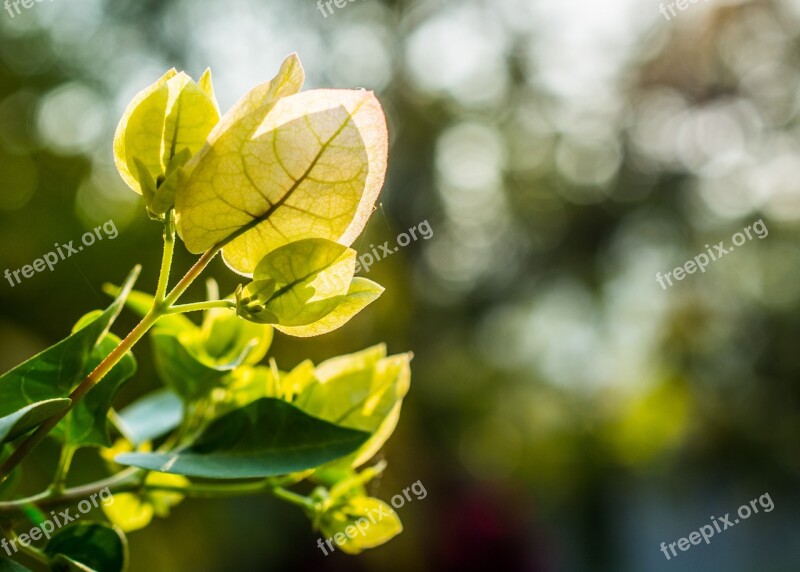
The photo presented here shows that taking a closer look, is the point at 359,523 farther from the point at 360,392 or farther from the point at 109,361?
the point at 109,361

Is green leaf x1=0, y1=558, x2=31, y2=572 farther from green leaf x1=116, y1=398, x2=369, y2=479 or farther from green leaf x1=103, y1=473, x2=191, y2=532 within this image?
green leaf x1=103, y1=473, x2=191, y2=532

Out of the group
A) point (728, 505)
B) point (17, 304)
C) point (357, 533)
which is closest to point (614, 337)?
point (728, 505)

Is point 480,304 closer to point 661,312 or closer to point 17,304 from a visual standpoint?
point 661,312

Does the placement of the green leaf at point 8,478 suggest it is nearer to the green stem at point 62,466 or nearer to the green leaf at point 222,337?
the green stem at point 62,466

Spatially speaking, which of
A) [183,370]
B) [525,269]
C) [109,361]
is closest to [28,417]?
[109,361]

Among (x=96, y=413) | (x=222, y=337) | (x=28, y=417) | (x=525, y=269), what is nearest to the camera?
(x=28, y=417)

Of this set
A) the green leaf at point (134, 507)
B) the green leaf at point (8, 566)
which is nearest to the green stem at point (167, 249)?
the green leaf at point (8, 566)
